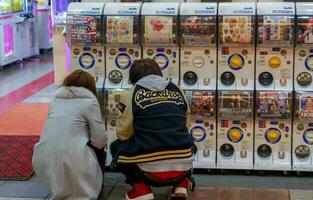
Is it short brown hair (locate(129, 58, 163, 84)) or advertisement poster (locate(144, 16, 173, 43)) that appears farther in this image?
advertisement poster (locate(144, 16, 173, 43))

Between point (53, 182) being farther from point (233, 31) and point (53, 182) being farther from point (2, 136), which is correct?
point (2, 136)

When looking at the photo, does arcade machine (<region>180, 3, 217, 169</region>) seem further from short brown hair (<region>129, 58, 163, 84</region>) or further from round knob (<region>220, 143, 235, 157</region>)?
short brown hair (<region>129, 58, 163, 84</region>)

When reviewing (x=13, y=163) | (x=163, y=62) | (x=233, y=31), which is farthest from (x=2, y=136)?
(x=233, y=31)

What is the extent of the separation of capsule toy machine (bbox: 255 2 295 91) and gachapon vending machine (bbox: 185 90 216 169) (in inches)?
19.0

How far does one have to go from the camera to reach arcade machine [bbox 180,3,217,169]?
4.84 metres

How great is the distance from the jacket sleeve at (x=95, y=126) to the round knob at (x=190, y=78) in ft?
3.50

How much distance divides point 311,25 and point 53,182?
2.57 m

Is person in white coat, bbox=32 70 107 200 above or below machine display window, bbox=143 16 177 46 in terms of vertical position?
below

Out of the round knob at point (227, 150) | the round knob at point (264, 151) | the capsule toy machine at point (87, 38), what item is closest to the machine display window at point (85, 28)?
the capsule toy machine at point (87, 38)

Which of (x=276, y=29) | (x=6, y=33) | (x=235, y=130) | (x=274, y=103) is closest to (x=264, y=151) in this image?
(x=235, y=130)

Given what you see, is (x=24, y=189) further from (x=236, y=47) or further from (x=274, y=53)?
(x=274, y=53)

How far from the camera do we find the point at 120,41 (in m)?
4.95

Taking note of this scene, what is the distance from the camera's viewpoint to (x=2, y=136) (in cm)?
654

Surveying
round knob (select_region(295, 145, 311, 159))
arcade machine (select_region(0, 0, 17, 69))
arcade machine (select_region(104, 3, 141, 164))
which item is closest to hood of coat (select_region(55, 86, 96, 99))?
arcade machine (select_region(104, 3, 141, 164))
